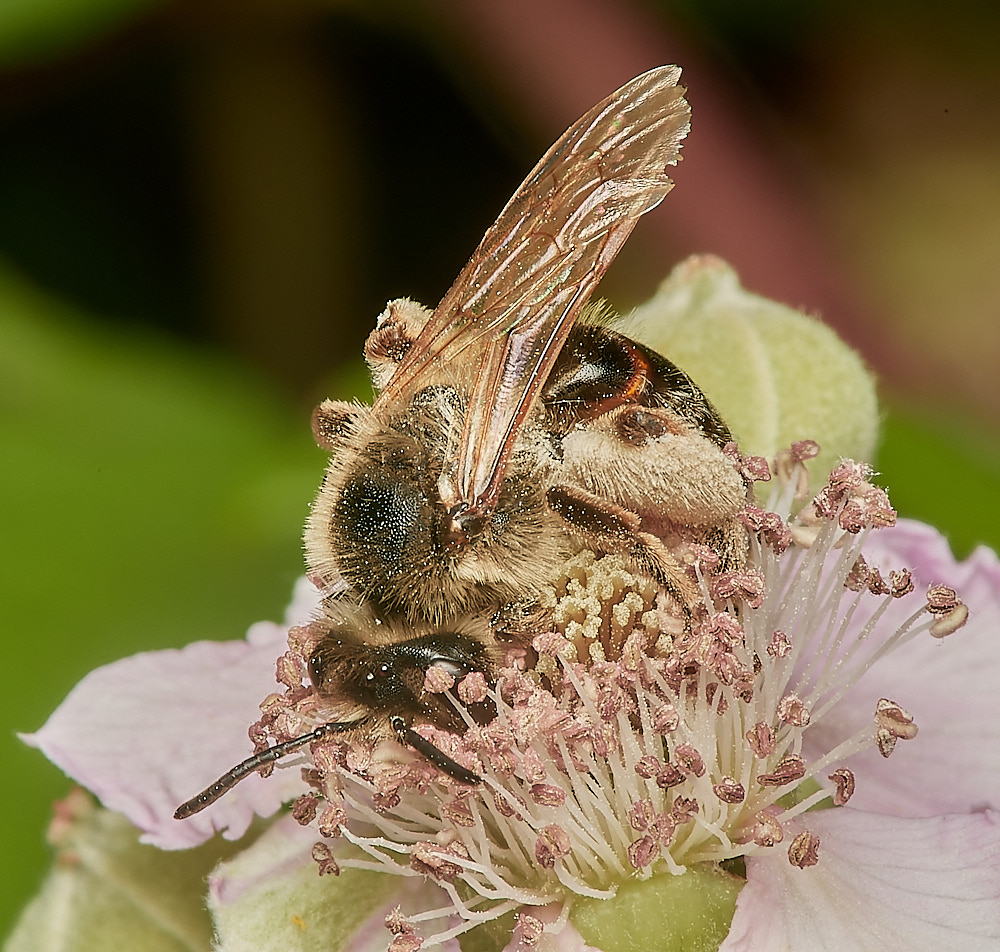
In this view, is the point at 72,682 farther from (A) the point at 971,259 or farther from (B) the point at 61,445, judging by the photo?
(A) the point at 971,259

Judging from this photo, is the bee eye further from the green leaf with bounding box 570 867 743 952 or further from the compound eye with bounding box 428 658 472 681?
the green leaf with bounding box 570 867 743 952

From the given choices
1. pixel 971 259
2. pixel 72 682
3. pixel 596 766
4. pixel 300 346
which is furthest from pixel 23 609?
pixel 971 259

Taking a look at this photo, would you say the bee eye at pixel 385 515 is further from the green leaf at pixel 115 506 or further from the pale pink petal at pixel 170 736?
the green leaf at pixel 115 506

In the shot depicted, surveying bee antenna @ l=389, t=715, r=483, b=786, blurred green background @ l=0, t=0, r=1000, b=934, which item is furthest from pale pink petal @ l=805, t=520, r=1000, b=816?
blurred green background @ l=0, t=0, r=1000, b=934

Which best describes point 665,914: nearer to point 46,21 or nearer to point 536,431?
point 536,431

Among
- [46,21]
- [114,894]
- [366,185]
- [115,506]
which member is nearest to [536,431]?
[114,894]

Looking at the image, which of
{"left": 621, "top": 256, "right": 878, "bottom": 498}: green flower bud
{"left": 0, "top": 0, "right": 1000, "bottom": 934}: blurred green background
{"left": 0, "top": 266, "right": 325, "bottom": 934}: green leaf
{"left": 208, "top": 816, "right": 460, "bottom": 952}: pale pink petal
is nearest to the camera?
{"left": 208, "top": 816, "right": 460, "bottom": 952}: pale pink petal
